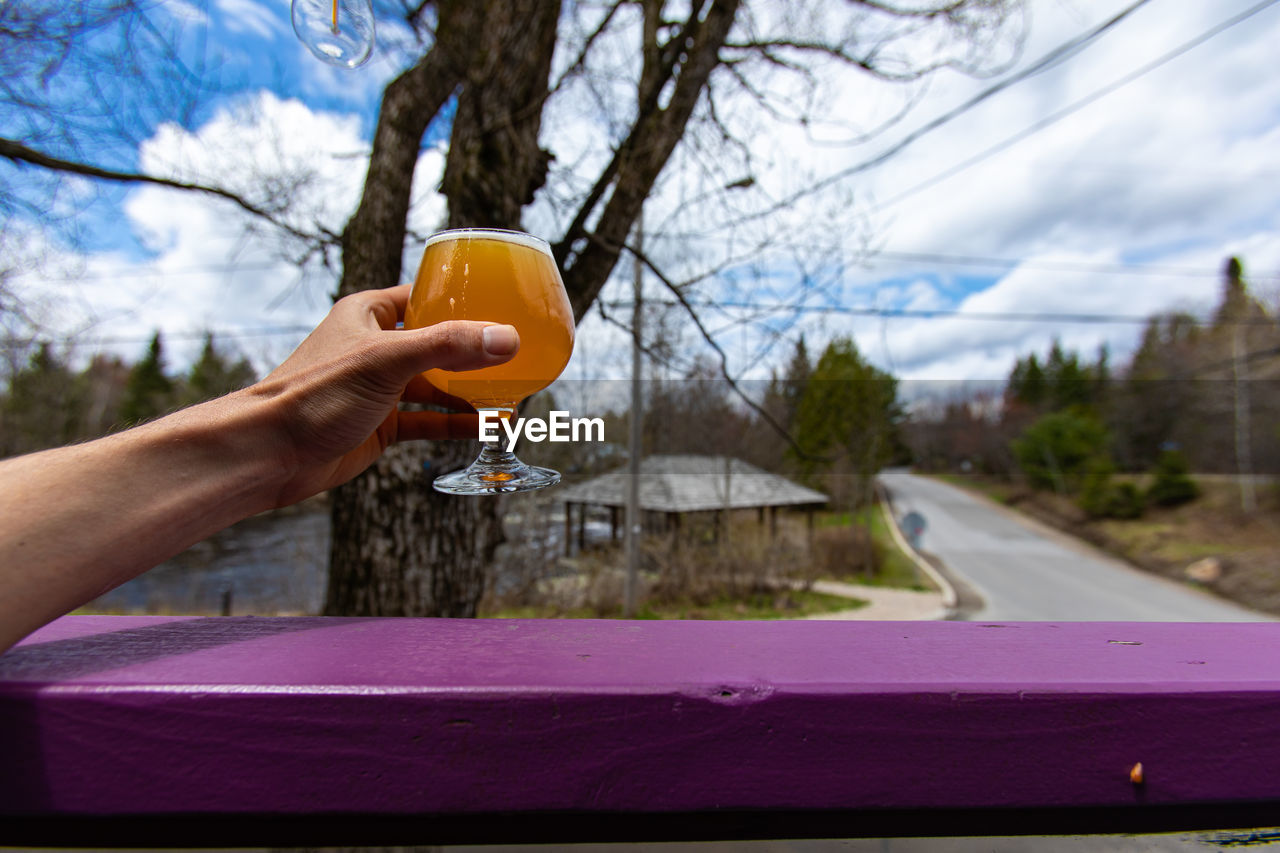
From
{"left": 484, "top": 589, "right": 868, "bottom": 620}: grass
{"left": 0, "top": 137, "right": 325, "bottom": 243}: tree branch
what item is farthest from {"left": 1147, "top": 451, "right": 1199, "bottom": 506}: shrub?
{"left": 0, "top": 137, "right": 325, "bottom": 243}: tree branch

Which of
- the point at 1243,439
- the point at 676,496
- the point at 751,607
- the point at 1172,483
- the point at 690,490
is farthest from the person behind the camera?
the point at 1172,483

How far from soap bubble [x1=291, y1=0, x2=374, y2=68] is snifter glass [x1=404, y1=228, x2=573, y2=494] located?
65cm

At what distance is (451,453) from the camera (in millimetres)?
2402

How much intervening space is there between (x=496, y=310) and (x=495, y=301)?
1cm

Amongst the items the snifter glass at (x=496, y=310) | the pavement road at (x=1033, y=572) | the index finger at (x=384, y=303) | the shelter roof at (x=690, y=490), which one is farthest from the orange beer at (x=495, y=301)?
the pavement road at (x=1033, y=572)

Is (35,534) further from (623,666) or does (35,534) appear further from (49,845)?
(623,666)

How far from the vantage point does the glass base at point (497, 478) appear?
2.69 ft

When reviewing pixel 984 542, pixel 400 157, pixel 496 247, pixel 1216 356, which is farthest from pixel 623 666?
pixel 1216 356

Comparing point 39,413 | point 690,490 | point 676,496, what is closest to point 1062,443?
point 690,490

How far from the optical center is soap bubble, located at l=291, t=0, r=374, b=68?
1293mm

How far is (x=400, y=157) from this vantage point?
2.74 meters

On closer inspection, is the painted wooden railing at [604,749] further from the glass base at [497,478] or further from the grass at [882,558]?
the grass at [882,558]

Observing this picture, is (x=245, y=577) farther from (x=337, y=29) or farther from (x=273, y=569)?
(x=337, y=29)

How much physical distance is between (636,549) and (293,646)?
10478 millimetres
